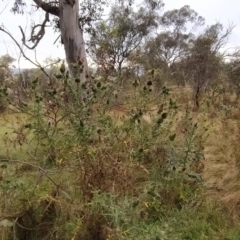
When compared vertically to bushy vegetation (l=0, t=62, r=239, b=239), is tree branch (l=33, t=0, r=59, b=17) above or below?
above

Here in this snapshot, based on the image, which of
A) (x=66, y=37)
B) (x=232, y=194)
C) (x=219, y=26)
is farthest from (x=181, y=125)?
(x=219, y=26)

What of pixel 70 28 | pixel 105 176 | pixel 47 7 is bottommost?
pixel 105 176

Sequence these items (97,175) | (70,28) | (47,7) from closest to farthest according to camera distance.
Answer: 1. (97,175)
2. (70,28)
3. (47,7)

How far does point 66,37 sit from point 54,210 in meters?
5.37

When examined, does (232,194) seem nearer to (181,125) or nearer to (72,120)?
(181,125)

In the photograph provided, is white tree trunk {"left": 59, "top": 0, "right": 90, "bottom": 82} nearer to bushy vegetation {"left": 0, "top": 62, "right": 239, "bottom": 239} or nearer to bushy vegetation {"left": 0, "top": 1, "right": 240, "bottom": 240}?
bushy vegetation {"left": 0, "top": 1, "right": 240, "bottom": 240}

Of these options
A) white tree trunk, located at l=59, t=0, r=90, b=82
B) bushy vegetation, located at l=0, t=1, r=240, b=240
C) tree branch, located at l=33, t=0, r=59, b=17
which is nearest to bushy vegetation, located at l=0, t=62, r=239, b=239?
bushy vegetation, located at l=0, t=1, r=240, b=240

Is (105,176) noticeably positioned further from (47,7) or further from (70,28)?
(47,7)

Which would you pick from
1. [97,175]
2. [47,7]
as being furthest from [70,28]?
[97,175]

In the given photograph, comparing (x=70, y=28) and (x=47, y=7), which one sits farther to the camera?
(x=47, y=7)

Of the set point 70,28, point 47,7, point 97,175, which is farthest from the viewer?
point 47,7

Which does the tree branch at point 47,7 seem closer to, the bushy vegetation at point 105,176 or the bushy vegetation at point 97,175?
the bushy vegetation at point 105,176

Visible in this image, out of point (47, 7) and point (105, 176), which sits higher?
point (47, 7)

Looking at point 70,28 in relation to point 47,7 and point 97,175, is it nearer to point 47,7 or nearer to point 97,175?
point 47,7
